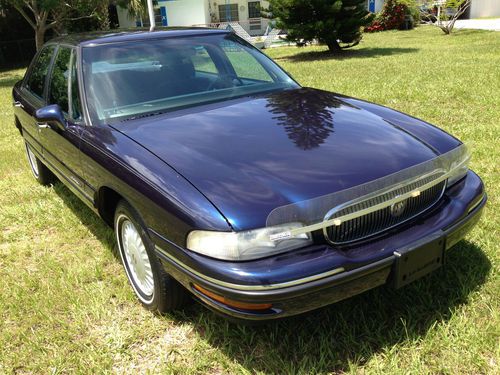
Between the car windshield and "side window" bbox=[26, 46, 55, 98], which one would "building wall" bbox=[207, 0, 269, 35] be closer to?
"side window" bbox=[26, 46, 55, 98]

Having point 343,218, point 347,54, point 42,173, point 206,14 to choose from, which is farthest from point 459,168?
point 206,14

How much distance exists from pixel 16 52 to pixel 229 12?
48.1 feet

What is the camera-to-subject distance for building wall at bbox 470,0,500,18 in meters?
36.1

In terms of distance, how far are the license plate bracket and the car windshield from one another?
1.70m

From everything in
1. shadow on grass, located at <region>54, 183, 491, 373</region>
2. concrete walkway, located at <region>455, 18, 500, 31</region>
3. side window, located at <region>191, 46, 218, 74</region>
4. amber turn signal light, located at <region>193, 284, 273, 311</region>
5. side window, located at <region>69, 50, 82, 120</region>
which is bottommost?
concrete walkway, located at <region>455, 18, 500, 31</region>

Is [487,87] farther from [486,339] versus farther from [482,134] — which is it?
[486,339]

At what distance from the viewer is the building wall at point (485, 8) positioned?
36094 mm

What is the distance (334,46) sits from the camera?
16750mm

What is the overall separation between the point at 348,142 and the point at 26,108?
10.3 feet

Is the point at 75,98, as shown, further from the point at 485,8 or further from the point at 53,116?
the point at 485,8


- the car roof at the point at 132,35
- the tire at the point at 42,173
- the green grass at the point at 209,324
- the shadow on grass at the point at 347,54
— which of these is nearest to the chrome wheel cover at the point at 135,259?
the green grass at the point at 209,324

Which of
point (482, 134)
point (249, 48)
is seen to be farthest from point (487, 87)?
point (249, 48)

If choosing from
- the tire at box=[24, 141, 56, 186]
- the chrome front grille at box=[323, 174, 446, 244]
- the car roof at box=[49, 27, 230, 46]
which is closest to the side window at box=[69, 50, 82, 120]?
the car roof at box=[49, 27, 230, 46]

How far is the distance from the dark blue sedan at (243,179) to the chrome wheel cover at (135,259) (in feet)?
0.04
